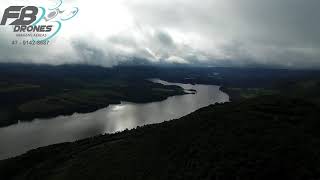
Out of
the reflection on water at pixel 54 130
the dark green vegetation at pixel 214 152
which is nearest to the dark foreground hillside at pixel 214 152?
the dark green vegetation at pixel 214 152

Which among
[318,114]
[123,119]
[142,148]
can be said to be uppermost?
[318,114]

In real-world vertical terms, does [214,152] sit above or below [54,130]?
above

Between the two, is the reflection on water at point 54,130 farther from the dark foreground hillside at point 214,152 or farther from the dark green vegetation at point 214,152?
the dark foreground hillside at point 214,152

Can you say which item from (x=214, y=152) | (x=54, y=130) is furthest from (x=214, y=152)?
(x=54, y=130)

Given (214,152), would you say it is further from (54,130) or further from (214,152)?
(54,130)

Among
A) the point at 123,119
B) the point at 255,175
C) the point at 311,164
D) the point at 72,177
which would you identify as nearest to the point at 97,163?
the point at 72,177

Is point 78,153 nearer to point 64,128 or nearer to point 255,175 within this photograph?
point 255,175

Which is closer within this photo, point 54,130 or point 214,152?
point 214,152

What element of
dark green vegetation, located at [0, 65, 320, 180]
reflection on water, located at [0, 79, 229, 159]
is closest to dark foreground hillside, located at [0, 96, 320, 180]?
dark green vegetation, located at [0, 65, 320, 180]

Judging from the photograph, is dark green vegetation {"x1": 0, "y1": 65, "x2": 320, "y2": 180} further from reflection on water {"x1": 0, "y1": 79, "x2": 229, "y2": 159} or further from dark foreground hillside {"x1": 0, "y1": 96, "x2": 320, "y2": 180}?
reflection on water {"x1": 0, "y1": 79, "x2": 229, "y2": 159}
